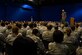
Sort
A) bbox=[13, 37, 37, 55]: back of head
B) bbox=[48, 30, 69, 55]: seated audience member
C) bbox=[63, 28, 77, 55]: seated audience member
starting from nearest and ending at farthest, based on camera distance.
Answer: bbox=[13, 37, 37, 55]: back of head < bbox=[48, 30, 69, 55]: seated audience member < bbox=[63, 28, 77, 55]: seated audience member

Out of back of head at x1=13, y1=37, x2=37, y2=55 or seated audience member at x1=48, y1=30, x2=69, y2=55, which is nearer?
back of head at x1=13, y1=37, x2=37, y2=55

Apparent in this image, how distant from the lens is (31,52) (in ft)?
7.95

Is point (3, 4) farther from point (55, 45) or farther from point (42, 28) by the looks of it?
point (55, 45)

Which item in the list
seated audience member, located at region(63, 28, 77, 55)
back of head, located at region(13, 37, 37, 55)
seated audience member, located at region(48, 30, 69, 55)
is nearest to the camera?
back of head, located at region(13, 37, 37, 55)

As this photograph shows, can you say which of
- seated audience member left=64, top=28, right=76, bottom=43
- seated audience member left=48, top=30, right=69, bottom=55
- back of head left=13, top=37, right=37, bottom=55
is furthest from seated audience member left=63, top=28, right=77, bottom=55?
back of head left=13, top=37, right=37, bottom=55

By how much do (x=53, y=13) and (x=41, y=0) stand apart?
7.02ft

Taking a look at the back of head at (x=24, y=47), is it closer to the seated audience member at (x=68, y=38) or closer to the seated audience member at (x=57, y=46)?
the seated audience member at (x=57, y=46)

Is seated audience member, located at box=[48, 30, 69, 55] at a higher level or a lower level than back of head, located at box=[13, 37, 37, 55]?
lower

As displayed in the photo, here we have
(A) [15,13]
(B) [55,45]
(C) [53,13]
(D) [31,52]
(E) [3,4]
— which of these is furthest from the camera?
(C) [53,13]

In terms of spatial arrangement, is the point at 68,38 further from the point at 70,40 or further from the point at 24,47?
the point at 24,47

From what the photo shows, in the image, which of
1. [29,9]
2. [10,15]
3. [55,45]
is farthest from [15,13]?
[55,45]

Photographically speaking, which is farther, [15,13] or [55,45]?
[15,13]

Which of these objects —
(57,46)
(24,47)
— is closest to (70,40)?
(57,46)

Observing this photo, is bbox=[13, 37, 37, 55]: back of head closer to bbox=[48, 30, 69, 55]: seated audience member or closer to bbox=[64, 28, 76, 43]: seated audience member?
bbox=[48, 30, 69, 55]: seated audience member
